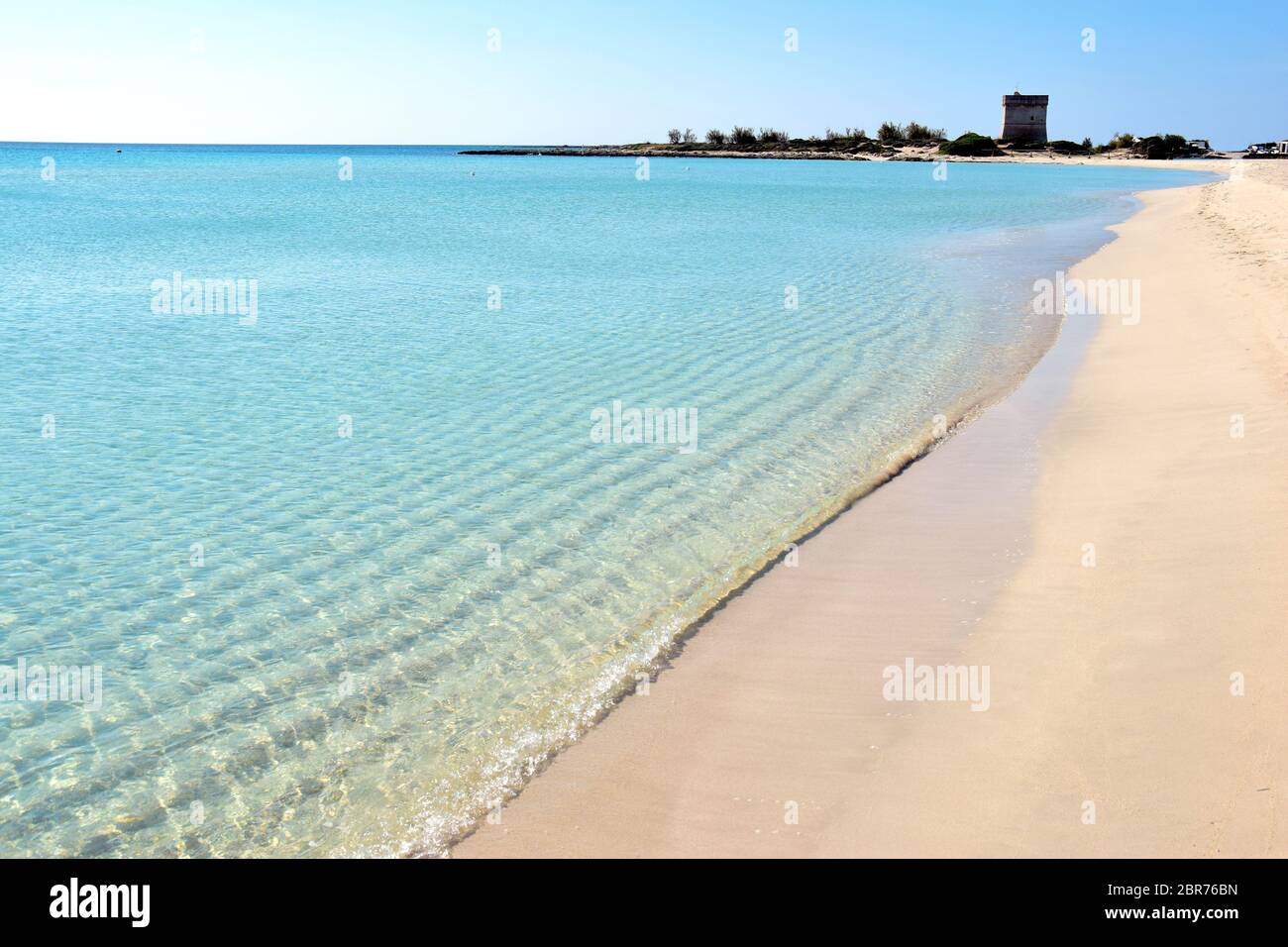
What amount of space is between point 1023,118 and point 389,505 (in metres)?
140

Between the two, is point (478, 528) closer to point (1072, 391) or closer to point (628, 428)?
point (628, 428)

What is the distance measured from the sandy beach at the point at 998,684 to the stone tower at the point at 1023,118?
133215 millimetres

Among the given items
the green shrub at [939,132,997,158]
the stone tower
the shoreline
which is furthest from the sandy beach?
the stone tower

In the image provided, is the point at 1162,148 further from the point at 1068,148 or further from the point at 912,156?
the point at 912,156

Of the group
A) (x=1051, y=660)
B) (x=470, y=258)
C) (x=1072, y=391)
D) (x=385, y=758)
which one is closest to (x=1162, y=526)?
(x=1051, y=660)

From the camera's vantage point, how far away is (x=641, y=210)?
5150 centimetres

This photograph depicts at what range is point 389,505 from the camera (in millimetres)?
9914

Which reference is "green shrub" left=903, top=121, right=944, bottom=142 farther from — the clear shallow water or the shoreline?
the clear shallow water

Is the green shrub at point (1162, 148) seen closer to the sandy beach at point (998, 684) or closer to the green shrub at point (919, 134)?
the green shrub at point (919, 134)

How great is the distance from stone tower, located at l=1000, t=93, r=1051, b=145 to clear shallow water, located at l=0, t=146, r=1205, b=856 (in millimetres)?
117039

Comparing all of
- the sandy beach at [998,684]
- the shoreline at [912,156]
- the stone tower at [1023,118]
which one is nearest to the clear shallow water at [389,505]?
the sandy beach at [998,684]

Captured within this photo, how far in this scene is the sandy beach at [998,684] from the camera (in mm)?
5086

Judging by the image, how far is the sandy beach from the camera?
509 cm
